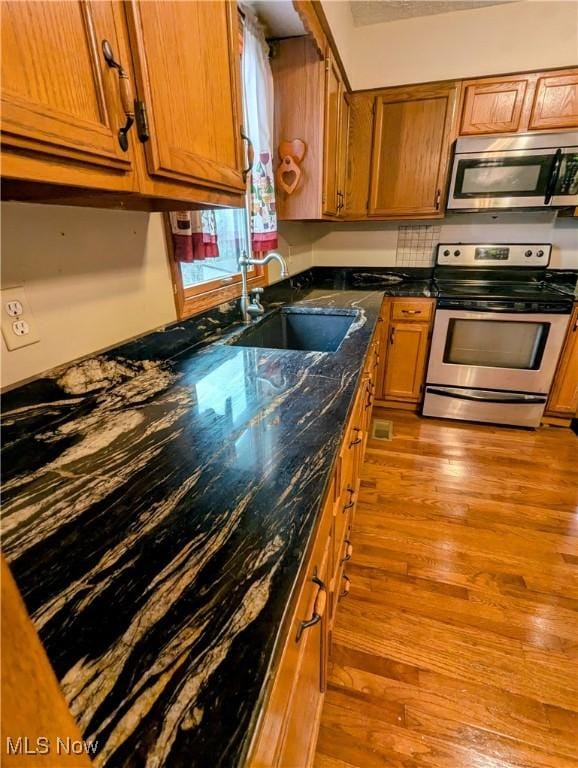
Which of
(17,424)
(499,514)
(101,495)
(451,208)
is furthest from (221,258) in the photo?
(499,514)

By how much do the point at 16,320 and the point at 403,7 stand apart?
3.03m

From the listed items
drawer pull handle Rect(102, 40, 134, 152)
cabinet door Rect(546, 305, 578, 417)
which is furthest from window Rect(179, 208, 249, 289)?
cabinet door Rect(546, 305, 578, 417)

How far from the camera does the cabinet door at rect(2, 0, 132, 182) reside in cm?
45

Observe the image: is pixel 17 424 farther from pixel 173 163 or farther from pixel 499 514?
pixel 499 514

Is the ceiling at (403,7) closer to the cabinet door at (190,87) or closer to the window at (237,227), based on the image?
the window at (237,227)

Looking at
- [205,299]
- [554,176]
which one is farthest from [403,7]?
[205,299]

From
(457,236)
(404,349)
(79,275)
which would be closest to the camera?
(79,275)

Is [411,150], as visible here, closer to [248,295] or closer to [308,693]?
[248,295]

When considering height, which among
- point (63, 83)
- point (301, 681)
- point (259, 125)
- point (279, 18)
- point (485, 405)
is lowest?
point (485, 405)

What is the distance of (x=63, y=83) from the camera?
0.51m

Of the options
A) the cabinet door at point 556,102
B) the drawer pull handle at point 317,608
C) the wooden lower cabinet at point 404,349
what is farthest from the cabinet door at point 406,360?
the drawer pull handle at point 317,608

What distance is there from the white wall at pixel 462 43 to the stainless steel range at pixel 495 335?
1.12 meters

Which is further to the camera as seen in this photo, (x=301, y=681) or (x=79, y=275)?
(x=79, y=275)

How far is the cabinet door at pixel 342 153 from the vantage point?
2305 millimetres
